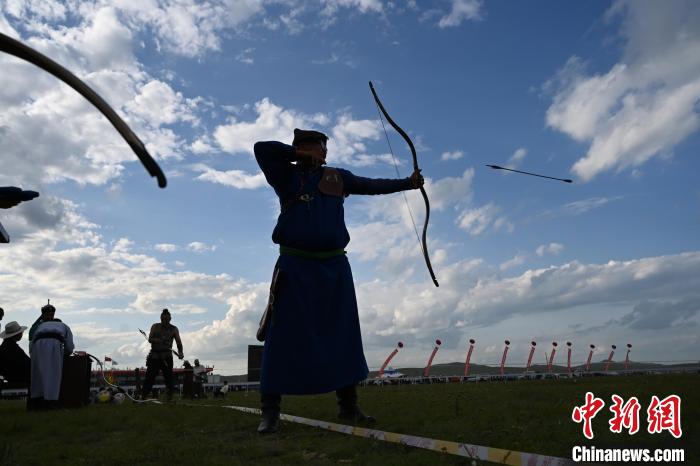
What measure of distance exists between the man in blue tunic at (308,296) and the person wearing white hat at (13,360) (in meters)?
5.45

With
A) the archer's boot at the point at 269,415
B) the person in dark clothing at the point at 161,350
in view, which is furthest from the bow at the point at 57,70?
the person in dark clothing at the point at 161,350

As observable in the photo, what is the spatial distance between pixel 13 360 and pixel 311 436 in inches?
258

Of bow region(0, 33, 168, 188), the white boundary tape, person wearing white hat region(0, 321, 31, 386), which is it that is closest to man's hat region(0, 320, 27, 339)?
person wearing white hat region(0, 321, 31, 386)

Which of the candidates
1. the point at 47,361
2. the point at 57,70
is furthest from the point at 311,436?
the point at 47,361

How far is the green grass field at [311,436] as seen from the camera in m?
3.58

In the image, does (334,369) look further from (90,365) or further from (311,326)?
(90,365)

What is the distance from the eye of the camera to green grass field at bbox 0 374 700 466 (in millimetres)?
3576

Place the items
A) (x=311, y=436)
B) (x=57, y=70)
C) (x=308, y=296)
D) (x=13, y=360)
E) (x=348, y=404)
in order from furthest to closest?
(x=13, y=360)
(x=348, y=404)
(x=308, y=296)
(x=311, y=436)
(x=57, y=70)

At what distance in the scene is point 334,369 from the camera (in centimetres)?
534

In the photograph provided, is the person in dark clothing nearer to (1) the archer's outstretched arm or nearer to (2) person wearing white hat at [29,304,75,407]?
(2) person wearing white hat at [29,304,75,407]

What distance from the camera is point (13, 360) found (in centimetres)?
904

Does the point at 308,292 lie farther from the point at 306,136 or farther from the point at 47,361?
the point at 47,361

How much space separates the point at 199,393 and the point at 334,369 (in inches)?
439

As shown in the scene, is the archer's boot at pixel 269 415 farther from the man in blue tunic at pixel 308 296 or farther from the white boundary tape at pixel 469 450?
the white boundary tape at pixel 469 450
